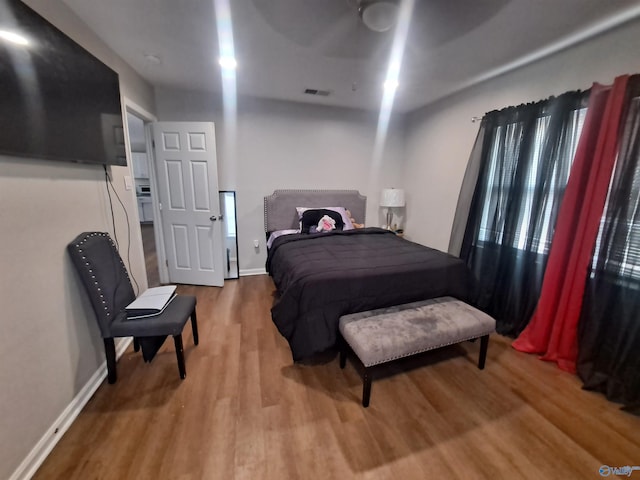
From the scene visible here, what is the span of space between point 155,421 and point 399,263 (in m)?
1.92

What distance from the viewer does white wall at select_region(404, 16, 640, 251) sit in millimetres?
1852

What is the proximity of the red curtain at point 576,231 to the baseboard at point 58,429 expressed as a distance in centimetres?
317

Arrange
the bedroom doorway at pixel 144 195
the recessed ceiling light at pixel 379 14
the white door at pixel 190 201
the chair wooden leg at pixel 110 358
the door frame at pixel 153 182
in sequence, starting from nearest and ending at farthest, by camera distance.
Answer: the recessed ceiling light at pixel 379 14
the chair wooden leg at pixel 110 358
the door frame at pixel 153 182
the white door at pixel 190 201
the bedroom doorway at pixel 144 195

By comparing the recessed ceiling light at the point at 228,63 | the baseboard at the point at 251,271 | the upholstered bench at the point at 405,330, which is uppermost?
the recessed ceiling light at the point at 228,63

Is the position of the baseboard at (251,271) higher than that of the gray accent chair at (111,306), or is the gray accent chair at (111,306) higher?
the gray accent chair at (111,306)

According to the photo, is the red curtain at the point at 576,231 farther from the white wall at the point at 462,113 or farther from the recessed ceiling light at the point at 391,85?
the recessed ceiling light at the point at 391,85

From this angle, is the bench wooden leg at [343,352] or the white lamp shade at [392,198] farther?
the white lamp shade at [392,198]

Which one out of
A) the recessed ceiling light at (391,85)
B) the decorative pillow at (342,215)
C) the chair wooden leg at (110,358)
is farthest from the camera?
the decorative pillow at (342,215)

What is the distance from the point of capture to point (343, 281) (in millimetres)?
1829

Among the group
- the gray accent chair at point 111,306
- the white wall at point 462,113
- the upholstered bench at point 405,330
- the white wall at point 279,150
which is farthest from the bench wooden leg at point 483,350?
the white wall at point 279,150

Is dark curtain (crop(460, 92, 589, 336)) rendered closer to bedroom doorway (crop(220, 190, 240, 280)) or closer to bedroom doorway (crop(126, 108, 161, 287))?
bedroom doorway (crop(220, 190, 240, 280))

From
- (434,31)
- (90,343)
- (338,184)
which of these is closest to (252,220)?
(338,184)

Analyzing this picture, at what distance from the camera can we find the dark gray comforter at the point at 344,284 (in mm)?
1781

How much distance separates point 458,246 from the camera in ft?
9.73
